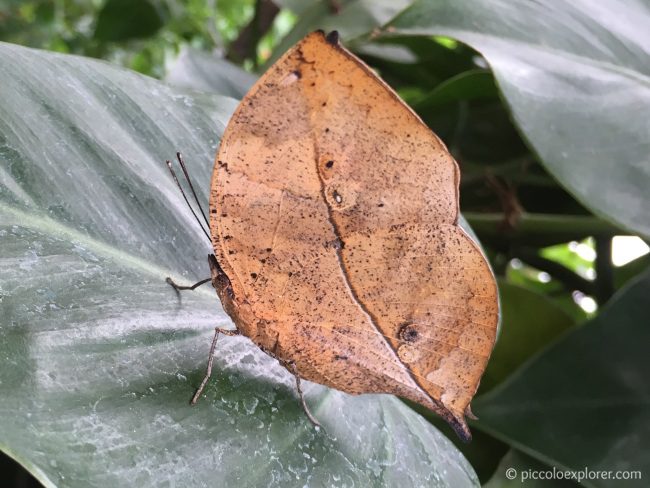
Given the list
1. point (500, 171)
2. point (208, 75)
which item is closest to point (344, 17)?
point (208, 75)

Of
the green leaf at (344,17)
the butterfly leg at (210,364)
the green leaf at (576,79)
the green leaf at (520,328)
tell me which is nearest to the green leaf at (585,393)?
→ the green leaf at (520,328)

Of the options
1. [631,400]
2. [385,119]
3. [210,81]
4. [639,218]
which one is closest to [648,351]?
[631,400]

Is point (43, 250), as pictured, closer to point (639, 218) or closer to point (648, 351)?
point (639, 218)

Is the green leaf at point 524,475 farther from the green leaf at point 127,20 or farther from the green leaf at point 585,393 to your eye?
the green leaf at point 127,20

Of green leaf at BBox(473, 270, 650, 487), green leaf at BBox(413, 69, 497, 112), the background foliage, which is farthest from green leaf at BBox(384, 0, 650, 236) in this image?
green leaf at BBox(473, 270, 650, 487)

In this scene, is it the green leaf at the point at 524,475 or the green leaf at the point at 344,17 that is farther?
the green leaf at the point at 344,17
